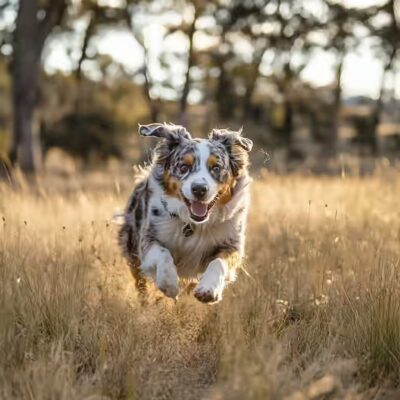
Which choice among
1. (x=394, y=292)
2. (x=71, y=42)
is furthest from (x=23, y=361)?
(x=71, y=42)

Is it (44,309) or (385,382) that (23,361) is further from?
(385,382)

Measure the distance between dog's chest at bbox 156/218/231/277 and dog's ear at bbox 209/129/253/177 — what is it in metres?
0.52

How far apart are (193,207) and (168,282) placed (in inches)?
25.1

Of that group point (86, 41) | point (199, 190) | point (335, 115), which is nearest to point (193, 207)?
point (199, 190)

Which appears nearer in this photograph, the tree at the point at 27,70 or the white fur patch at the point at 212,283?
the white fur patch at the point at 212,283

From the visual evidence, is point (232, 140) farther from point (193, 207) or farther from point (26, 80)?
point (26, 80)

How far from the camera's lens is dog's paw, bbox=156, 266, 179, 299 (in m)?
5.32

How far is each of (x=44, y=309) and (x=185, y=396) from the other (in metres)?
1.29

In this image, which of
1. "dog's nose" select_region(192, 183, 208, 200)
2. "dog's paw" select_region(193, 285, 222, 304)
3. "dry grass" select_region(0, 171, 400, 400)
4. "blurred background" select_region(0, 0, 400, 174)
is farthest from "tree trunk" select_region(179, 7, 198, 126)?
"dog's paw" select_region(193, 285, 222, 304)

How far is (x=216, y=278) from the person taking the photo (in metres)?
5.23

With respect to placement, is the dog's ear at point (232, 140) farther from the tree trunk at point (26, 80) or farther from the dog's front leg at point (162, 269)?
the tree trunk at point (26, 80)

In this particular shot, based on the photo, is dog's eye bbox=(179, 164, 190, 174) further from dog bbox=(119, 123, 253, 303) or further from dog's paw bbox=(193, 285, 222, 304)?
dog's paw bbox=(193, 285, 222, 304)

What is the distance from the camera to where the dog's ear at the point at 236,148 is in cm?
608

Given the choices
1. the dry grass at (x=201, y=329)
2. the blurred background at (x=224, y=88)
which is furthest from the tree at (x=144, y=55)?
the dry grass at (x=201, y=329)
